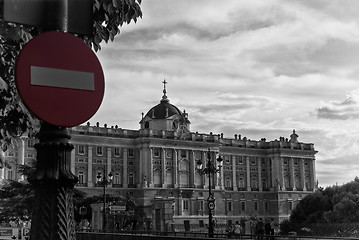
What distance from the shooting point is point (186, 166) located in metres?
77.8

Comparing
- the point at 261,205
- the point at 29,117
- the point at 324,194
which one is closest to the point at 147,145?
the point at 261,205

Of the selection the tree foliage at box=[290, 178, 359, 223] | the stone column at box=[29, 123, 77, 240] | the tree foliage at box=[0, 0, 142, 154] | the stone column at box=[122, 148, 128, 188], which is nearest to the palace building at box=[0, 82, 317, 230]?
the stone column at box=[122, 148, 128, 188]

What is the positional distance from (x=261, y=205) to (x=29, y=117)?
7987 cm

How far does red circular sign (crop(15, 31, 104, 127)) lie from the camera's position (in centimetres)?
243

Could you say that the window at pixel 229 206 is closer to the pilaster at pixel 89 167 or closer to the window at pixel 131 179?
the window at pixel 131 179

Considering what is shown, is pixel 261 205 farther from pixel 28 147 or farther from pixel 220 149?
pixel 28 147

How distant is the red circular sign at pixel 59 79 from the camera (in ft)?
7.98

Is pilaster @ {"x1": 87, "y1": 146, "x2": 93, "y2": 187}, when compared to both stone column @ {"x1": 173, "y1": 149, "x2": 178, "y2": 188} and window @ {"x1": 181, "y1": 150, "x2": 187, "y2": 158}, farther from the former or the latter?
window @ {"x1": 181, "y1": 150, "x2": 187, "y2": 158}

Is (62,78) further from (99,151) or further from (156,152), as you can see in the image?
(156,152)

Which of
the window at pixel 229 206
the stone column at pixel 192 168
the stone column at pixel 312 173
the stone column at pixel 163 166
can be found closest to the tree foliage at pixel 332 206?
the stone column at pixel 163 166

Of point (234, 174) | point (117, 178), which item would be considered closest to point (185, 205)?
point (117, 178)

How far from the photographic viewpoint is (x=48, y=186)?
2.67 m

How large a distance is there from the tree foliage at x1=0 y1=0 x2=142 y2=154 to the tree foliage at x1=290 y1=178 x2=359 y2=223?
41782mm

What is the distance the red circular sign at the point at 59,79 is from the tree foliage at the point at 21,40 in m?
2.78
